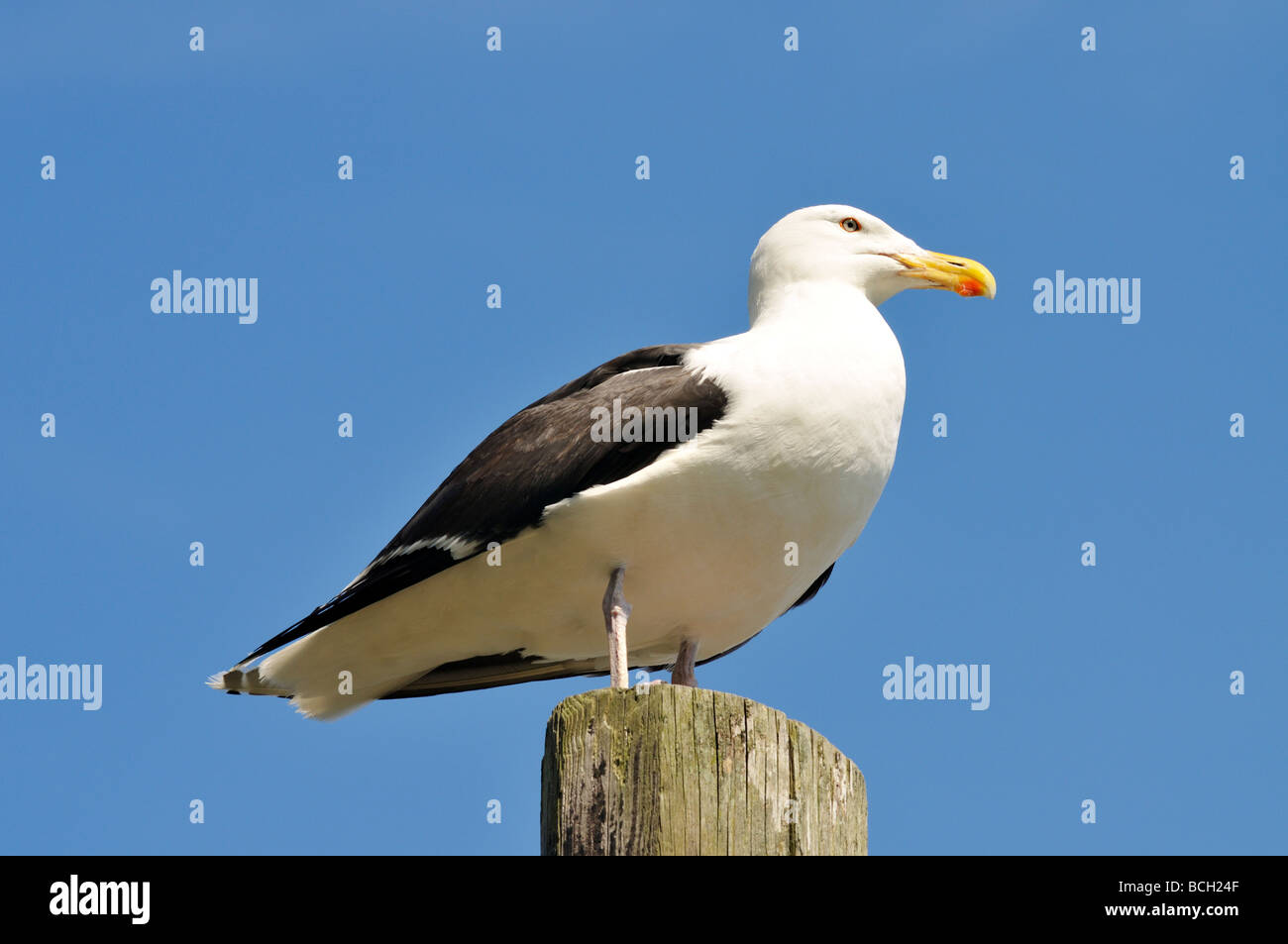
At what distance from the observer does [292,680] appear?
8578mm

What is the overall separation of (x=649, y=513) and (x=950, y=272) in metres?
2.46

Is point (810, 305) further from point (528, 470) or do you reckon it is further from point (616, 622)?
point (616, 622)

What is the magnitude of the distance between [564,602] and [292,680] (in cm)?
160

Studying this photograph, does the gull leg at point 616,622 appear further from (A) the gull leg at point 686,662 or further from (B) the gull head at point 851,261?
(B) the gull head at point 851,261

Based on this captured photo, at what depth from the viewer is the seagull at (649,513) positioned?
754 centimetres

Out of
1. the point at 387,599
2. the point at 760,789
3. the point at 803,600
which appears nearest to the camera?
the point at 760,789

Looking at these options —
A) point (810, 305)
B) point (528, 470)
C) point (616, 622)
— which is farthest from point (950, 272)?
point (616, 622)

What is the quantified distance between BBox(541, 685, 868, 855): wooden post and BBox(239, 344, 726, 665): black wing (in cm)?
225

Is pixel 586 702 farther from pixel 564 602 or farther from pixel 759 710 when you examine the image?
pixel 564 602

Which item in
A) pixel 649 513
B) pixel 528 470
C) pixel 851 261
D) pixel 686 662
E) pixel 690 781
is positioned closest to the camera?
pixel 690 781

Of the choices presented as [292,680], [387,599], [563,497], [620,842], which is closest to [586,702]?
[620,842]

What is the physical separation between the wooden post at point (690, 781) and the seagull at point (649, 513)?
6.17ft

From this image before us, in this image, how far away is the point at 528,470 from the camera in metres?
7.88
